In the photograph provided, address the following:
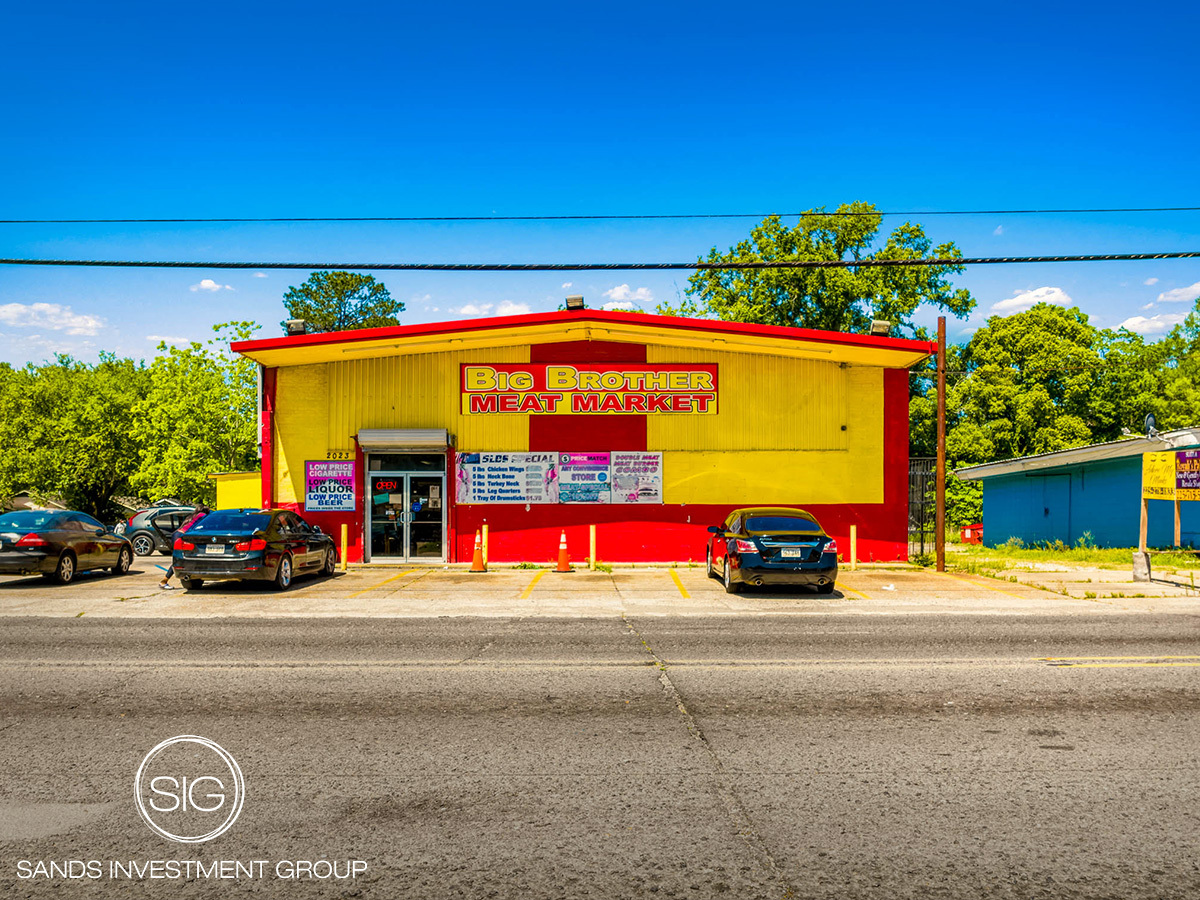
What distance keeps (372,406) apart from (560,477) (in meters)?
5.25

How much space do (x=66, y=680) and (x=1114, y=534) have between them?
29.3m

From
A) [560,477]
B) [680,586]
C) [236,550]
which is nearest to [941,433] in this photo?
[680,586]

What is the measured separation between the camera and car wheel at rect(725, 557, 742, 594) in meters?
15.2

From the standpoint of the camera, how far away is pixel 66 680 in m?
7.82

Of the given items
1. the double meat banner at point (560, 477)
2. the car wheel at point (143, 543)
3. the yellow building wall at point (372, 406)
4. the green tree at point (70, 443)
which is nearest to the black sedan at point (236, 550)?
the yellow building wall at point (372, 406)

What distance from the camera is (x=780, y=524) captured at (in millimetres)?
15422

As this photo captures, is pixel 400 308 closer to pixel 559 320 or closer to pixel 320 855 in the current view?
pixel 559 320

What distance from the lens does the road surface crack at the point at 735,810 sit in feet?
12.6

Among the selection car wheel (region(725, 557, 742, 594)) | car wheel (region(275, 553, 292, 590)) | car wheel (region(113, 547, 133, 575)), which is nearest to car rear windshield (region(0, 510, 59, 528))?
car wheel (region(113, 547, 133, 575))

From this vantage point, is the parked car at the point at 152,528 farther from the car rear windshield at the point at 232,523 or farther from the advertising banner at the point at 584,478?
the advertising banner at the point at 584,478

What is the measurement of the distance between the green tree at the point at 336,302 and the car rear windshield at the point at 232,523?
51935 mm

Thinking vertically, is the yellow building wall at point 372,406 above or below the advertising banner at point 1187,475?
above

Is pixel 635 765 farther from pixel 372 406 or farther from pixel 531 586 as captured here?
pixel 372 406

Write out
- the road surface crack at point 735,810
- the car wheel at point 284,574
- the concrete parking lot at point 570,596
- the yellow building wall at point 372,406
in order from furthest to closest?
the yellow building wall at point 372,406 < the car wheel at point 284,574 < the concrete parking lot at point 570,596 < the road surface crack at point 735,810
